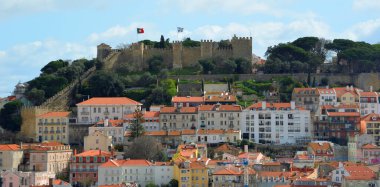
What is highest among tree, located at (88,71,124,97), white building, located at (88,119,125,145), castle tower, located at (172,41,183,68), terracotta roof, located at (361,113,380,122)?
castle tower, located at (172,41,183,68)

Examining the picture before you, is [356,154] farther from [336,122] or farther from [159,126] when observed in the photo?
[159,126]

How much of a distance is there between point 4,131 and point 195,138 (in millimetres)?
17171

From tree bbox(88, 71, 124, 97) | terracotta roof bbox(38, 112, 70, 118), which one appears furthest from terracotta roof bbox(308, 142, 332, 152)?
tree bbox(88, 71, 124, 97)

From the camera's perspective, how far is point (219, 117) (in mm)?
87125

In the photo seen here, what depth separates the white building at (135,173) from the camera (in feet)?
245

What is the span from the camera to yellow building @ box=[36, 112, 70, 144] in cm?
8831

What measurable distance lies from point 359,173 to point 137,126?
21.2 meters

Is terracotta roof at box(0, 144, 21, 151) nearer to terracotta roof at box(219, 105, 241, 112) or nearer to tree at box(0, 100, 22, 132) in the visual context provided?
tree at box(0, 100, 22, 132)

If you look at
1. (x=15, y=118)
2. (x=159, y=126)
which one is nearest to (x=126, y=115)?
(x=159, y=126)

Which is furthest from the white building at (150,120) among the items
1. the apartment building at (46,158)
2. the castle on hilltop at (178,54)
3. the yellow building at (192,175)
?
the castle on hilltop at (178,54)

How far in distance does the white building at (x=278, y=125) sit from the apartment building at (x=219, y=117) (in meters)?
1.09

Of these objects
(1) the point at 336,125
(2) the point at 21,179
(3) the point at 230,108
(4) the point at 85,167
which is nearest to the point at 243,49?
(3) the point at 230,108

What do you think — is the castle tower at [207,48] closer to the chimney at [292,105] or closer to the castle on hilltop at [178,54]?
the castle on hilltop at [178,54]

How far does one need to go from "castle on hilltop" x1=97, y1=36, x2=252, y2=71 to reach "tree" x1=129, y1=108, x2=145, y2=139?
18466 millimetres
